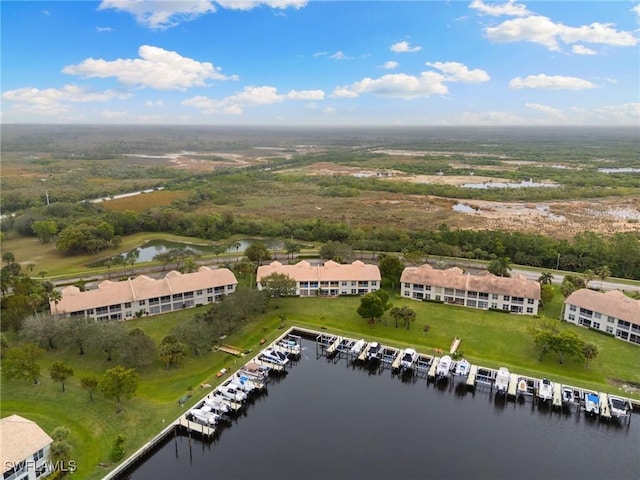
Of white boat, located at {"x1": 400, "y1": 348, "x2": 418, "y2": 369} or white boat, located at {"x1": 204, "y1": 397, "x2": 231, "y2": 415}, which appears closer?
white boat, located at {"x1": 204, "y1": 397, "x2": 231, "y2": 415}

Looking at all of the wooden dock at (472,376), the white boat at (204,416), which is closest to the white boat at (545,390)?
the wooden dock at (472,376)

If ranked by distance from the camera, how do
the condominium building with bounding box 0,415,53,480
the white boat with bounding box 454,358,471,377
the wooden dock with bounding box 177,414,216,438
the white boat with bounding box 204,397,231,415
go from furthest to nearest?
the white boat with bounding box 454,358,471,377 → the white boat with bounding box 204,397,231,415 → the wooden dock with bounding box 177,414,216,438 → the condominium building with bounding box 0,415,53,480

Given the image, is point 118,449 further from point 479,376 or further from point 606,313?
point 606,313

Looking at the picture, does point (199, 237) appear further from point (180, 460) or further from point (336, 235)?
point (180, 460)

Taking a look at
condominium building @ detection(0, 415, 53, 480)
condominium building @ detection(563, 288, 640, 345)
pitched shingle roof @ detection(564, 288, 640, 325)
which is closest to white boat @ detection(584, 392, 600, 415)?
condominium building @ detection(563, 288, 640, 345)

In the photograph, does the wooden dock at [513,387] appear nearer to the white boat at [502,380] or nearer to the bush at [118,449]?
the white boat at [502,380]

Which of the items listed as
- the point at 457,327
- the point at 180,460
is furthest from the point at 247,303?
the point at 457,327

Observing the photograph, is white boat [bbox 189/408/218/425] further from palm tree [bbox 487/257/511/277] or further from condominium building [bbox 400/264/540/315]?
palm tree [bbox 487/257/511/277]
